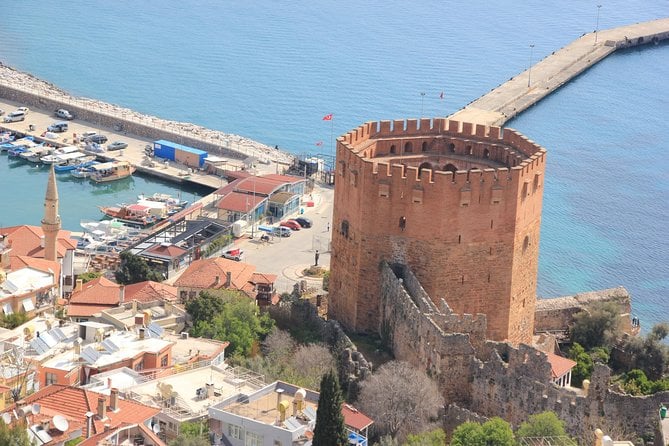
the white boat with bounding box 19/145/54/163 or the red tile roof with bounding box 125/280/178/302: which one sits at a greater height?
the red tile roof with bounding box 125/280/178/302

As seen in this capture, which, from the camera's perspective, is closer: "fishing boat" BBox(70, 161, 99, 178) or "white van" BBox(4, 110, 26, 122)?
"fishing boat" BBox(70, 161, 99, 178)

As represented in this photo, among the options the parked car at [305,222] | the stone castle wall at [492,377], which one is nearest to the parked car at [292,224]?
the parked car at [305,222]

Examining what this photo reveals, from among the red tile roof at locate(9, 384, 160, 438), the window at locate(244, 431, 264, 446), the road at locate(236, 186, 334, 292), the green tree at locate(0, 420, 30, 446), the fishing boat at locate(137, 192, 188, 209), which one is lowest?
the fishing boat at locate(137, 192, 188, 209)

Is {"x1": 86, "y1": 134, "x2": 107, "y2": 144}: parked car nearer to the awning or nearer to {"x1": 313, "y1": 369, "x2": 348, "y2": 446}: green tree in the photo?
the awning

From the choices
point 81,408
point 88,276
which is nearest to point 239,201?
point 88,276

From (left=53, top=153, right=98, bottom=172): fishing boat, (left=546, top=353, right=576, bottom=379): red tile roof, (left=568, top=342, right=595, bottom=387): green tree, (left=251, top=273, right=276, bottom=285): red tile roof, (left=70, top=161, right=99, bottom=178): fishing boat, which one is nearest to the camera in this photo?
(left=546, top=353, right=576, bottom=379): red tile roof

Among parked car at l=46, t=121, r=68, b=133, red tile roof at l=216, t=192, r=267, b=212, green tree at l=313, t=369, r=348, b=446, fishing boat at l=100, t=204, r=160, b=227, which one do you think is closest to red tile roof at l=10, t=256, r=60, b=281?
red tile roof at l=216, t=192, r=267, b=212

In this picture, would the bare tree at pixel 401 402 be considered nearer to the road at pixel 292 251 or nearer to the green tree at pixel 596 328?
the green tree at pixel 596 328

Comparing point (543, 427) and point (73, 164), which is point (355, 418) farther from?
point (73, 164)
